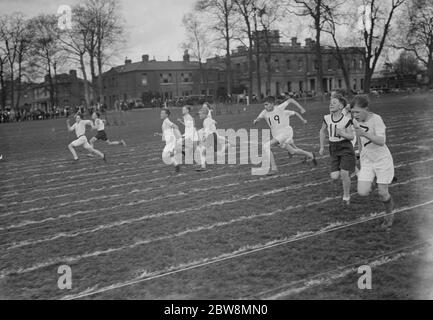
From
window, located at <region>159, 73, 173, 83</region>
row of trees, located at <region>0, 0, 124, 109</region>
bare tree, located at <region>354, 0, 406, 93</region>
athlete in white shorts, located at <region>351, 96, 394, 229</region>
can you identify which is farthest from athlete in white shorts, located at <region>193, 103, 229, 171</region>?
bare tree, located at <region>354, 0, 406, 93</region>

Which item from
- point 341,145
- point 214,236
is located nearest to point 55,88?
point 341,145

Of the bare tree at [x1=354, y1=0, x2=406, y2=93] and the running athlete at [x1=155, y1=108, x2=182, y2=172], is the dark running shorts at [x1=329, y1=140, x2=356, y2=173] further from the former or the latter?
the bare tree at [x1=354, y1=0, x2=406, y2=93]

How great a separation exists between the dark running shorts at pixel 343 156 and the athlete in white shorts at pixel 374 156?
1246 millimetres

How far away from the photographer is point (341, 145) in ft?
25.9

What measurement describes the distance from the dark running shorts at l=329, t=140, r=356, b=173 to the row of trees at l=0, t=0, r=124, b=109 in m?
4.07

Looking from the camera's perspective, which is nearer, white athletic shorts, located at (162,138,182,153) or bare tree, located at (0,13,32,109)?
bare tree, located at (0,13,32,109)

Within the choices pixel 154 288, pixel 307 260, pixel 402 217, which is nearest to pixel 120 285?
pixel 154 288

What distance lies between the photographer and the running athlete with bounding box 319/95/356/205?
780 centimetres

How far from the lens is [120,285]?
15.8 feet

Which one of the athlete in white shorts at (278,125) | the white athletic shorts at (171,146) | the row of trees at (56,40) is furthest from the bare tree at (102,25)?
the athlete in white shorts at (278,125)

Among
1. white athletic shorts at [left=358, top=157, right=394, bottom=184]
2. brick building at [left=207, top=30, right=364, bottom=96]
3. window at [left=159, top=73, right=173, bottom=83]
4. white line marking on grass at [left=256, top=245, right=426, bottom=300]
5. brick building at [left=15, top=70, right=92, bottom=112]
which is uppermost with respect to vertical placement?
brick building at [left=207, top=30, right=364, bottom=96]

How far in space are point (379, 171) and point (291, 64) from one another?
89.4 feet

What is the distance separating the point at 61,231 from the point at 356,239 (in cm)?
432

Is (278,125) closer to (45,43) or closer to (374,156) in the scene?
(374,156)
